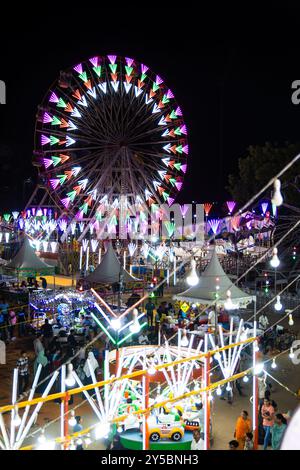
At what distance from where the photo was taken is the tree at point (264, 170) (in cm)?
2791

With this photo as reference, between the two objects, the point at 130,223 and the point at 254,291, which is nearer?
the point at 254,291

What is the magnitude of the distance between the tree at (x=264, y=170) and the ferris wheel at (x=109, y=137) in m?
6.24

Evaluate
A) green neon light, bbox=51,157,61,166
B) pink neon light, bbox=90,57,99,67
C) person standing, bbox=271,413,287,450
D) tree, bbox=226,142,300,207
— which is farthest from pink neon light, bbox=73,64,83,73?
person standing, bbox=271,413,287,450

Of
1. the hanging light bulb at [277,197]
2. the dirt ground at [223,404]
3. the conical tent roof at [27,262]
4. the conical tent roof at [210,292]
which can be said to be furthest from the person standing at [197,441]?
the conical tent roof at [27,262]

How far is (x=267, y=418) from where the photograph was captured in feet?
27.3

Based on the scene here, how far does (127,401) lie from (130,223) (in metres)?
18.6

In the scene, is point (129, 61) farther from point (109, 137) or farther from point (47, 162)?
point (47, 162)

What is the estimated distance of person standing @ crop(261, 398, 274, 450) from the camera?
8.17 m

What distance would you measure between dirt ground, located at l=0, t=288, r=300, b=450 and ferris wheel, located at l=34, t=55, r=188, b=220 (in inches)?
457

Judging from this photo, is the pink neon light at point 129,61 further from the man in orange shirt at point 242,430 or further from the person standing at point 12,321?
the man in orange shirt at point 242,430

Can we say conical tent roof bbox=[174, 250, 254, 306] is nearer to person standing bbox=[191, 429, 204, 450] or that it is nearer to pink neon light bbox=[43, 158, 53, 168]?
person standing bbox=[191, 429, 204, 450]
